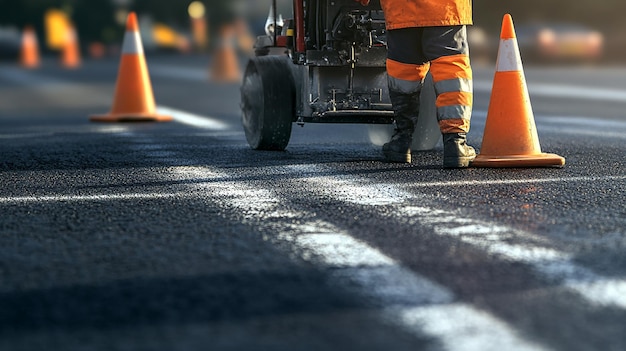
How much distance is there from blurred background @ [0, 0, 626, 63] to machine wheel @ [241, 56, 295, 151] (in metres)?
20.3

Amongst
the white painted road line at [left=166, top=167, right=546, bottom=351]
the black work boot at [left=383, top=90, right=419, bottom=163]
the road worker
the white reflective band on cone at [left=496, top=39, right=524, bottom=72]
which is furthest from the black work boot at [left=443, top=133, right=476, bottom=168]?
the white painted road line at [left=166, top=167, right=546, bottom=351]

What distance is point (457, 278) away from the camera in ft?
12.8

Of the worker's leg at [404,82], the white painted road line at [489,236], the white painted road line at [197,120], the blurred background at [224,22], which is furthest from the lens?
the blurred background at [224,22]

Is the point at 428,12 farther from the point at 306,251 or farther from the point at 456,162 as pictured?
the point at 306,251

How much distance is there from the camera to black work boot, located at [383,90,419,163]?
23.8ft

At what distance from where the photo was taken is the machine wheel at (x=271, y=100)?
7.92 metres

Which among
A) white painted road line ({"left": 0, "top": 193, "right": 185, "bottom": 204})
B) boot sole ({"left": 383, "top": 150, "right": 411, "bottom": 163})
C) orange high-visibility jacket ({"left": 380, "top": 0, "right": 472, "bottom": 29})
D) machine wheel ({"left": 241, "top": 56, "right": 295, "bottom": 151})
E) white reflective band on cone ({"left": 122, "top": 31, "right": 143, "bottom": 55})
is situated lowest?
boot sole ({"left": 383, "top": 150, "right": 411, "bottom": 163})

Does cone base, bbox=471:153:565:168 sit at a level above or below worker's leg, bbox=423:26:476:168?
below

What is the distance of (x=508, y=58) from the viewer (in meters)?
7.26

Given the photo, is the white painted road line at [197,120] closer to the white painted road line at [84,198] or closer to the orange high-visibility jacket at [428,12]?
the orange high-visibility jacket at [428,12]

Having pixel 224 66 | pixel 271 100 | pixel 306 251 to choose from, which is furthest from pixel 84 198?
pixel 224 66

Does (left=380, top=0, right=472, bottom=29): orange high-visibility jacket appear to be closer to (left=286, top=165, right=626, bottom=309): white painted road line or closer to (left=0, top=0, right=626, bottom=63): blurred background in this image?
(left=286, top=165, right=626, bottom=309): white painted road line

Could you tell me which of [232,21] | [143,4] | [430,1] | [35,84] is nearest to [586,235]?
[430,1]

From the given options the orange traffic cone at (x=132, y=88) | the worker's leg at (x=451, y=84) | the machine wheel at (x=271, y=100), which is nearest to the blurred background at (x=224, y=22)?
the orange traffic cone at (x=132, y=88)
